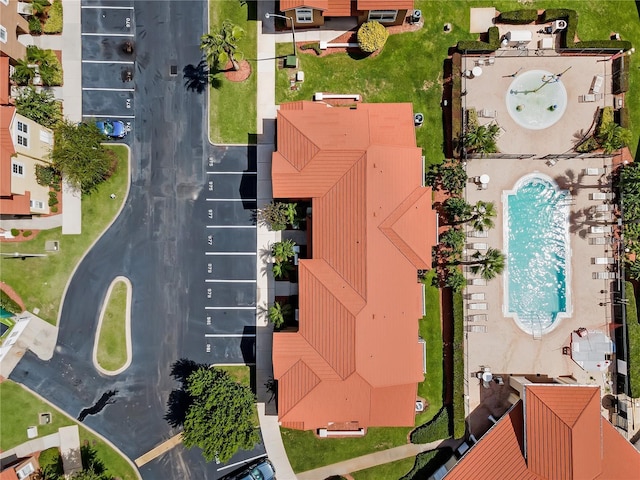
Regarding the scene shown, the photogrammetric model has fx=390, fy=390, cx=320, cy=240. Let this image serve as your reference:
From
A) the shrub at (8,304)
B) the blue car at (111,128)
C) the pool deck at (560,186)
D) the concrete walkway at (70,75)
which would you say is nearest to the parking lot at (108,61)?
the concrete walkway at (70,75)

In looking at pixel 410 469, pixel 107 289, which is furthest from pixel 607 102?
pixel 107 289

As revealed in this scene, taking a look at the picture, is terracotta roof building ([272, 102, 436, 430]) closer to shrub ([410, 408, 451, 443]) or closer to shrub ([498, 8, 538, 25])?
shrub ([410, 408, 451, 443])

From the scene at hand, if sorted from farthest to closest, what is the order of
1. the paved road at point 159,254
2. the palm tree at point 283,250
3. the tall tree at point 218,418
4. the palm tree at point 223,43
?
the paved road at point 159,254, the palm tree at point 283,250, the palm tree at point 223,43, the tall tree at point 218,418

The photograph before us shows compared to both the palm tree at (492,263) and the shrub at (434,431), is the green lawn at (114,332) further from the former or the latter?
the palm tree at (492,263)

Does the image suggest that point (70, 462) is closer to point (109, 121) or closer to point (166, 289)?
point (166, 289)

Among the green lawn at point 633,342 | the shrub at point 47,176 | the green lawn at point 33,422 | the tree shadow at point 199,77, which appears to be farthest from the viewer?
the tree shadow at point 199,77

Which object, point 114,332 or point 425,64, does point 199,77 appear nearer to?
point 425,64

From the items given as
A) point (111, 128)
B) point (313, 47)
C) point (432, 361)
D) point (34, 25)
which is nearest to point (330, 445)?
point (432, 361)
